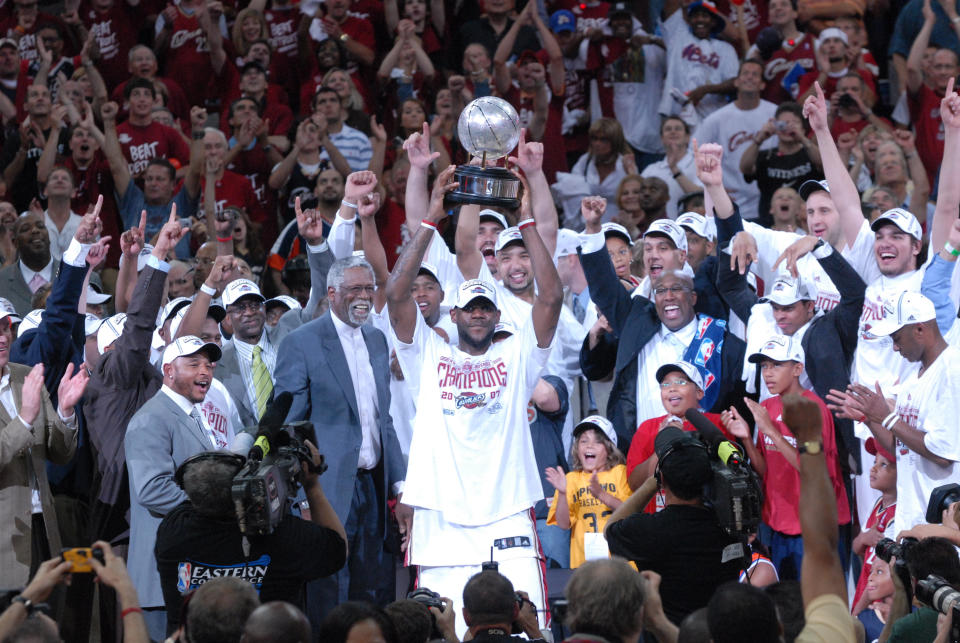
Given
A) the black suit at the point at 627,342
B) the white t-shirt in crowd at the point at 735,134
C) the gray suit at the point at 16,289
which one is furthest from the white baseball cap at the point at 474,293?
the white t-shirt in crowd at the point at 735,134

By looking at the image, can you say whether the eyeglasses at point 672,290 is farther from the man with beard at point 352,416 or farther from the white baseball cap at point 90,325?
the white baseball cap at point 90,325

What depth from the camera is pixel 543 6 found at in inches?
573

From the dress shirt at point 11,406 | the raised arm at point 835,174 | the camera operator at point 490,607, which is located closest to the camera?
the camera operator at point 490,607

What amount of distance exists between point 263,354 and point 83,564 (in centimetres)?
442

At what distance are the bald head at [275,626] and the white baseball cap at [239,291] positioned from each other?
4.70m

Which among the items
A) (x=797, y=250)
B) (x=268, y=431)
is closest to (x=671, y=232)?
(x=797, y=250)

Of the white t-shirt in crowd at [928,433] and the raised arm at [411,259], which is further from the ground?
the raised arm at [411,259]

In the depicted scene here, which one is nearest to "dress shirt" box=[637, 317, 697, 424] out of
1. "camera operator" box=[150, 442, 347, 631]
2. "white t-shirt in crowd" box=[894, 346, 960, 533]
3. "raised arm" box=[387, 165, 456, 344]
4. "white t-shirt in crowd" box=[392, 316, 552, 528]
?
"white t-shirt in crowd" box=[392, 316, 552, 528]

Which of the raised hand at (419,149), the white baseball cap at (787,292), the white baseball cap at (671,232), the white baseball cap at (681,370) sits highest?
the raised hand at (419,149)

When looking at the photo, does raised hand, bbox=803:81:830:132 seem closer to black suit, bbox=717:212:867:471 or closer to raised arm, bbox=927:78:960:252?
raised arm, bbox=927:78:960:252

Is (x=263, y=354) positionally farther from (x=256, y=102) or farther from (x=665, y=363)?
(x=256, y=102)

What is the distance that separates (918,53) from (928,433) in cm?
711

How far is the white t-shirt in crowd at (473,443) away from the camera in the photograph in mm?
6734

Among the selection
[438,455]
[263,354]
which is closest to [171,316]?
[263,354]
